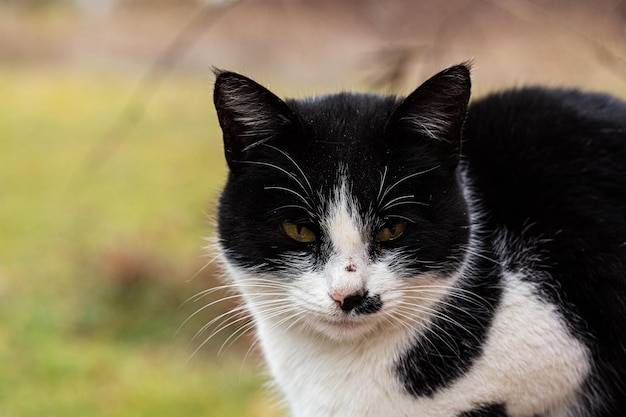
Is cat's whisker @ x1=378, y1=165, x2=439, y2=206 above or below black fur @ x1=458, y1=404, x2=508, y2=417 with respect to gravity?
above

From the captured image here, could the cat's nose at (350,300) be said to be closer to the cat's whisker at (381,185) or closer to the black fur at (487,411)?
the cat's whisker at (381,185)

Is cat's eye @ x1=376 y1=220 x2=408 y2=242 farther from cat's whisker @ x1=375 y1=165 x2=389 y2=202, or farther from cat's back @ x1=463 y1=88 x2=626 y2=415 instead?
cat's back @ x1=463 y1=88 x2=626 y2=415

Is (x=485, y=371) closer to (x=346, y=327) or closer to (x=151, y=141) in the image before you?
(x=346, y=327)

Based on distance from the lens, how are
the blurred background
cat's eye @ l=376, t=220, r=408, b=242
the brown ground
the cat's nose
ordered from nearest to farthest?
the cat's nose < cat's eye @ l=376, t=220, r=408, b=242 < the blurred background < the brown ground

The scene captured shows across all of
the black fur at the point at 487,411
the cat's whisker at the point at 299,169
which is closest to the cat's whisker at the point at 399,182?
the cat's whisker at the point at 299,169

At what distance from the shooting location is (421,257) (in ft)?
4.63

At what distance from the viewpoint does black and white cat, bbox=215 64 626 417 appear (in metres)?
1.39

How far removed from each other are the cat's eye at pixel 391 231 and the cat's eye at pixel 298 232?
0.39 feet

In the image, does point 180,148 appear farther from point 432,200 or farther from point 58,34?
point 432,200

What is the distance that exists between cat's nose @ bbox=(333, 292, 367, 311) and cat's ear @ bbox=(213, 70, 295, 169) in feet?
1.10

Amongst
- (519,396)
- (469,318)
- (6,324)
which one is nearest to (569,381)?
(519,396)

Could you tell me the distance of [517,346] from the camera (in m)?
1.42

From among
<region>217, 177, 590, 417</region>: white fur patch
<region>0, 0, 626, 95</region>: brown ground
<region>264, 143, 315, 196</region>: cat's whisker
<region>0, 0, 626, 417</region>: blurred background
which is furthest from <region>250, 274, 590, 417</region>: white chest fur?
<region>0, 0, 626, 95</region>: brown ground

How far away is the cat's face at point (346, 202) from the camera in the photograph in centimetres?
137
